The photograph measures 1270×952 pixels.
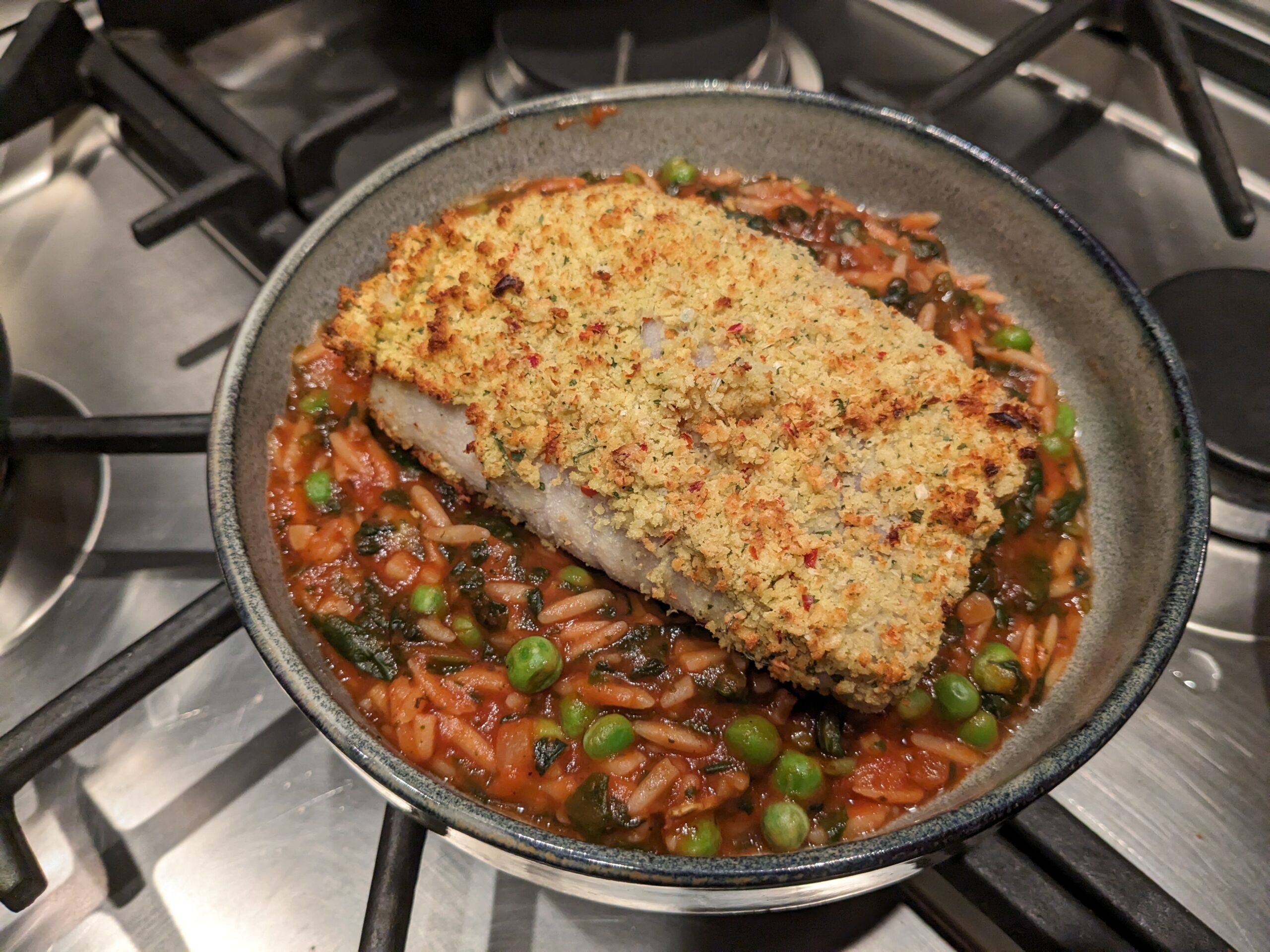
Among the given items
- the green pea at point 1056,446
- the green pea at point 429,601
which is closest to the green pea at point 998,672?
the green pea at point 1056,446

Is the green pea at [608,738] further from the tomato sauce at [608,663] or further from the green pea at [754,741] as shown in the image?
the green pea at [754,741]

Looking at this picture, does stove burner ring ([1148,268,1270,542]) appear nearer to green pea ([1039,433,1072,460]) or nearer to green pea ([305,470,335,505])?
green pea ([1039,433,1072,460])

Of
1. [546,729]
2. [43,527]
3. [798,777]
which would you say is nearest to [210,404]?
[43,527]

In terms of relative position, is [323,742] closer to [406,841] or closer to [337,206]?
[406,841]

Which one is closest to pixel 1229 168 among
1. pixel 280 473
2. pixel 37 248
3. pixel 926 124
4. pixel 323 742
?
pixel 926 124

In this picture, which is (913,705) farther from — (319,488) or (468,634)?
(319,488)

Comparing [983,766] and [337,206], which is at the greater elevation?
[337,206]
